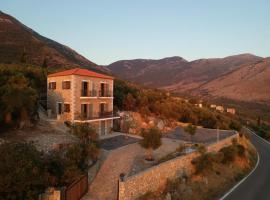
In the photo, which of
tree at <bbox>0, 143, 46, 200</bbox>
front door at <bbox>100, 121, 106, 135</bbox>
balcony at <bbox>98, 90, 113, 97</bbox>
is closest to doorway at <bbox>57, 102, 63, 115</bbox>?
balcony at <bbox>98, 90, 113, 97</bbox>

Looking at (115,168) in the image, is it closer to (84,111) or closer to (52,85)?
(84,111)

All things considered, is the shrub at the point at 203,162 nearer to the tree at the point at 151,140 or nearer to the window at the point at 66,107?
the tree at the point at 151,140

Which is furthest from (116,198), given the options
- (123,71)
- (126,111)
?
(123,71)

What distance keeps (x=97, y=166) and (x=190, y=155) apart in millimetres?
7267

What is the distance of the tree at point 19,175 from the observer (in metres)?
10.1

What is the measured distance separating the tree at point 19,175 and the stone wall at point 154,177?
377cm

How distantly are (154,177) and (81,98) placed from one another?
12.4 metres

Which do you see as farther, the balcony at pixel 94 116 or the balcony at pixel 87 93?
the balcony at pixel 87 93

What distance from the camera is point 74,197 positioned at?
464 inches

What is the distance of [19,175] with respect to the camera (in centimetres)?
1027

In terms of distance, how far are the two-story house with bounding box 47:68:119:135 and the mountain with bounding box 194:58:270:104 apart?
3262 inches

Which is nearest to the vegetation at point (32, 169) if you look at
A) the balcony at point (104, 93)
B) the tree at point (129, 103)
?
the balcony at point (104, 93)

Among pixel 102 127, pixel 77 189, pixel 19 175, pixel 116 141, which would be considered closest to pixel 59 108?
pixel 102 127

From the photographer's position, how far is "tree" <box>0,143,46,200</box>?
1015cm
